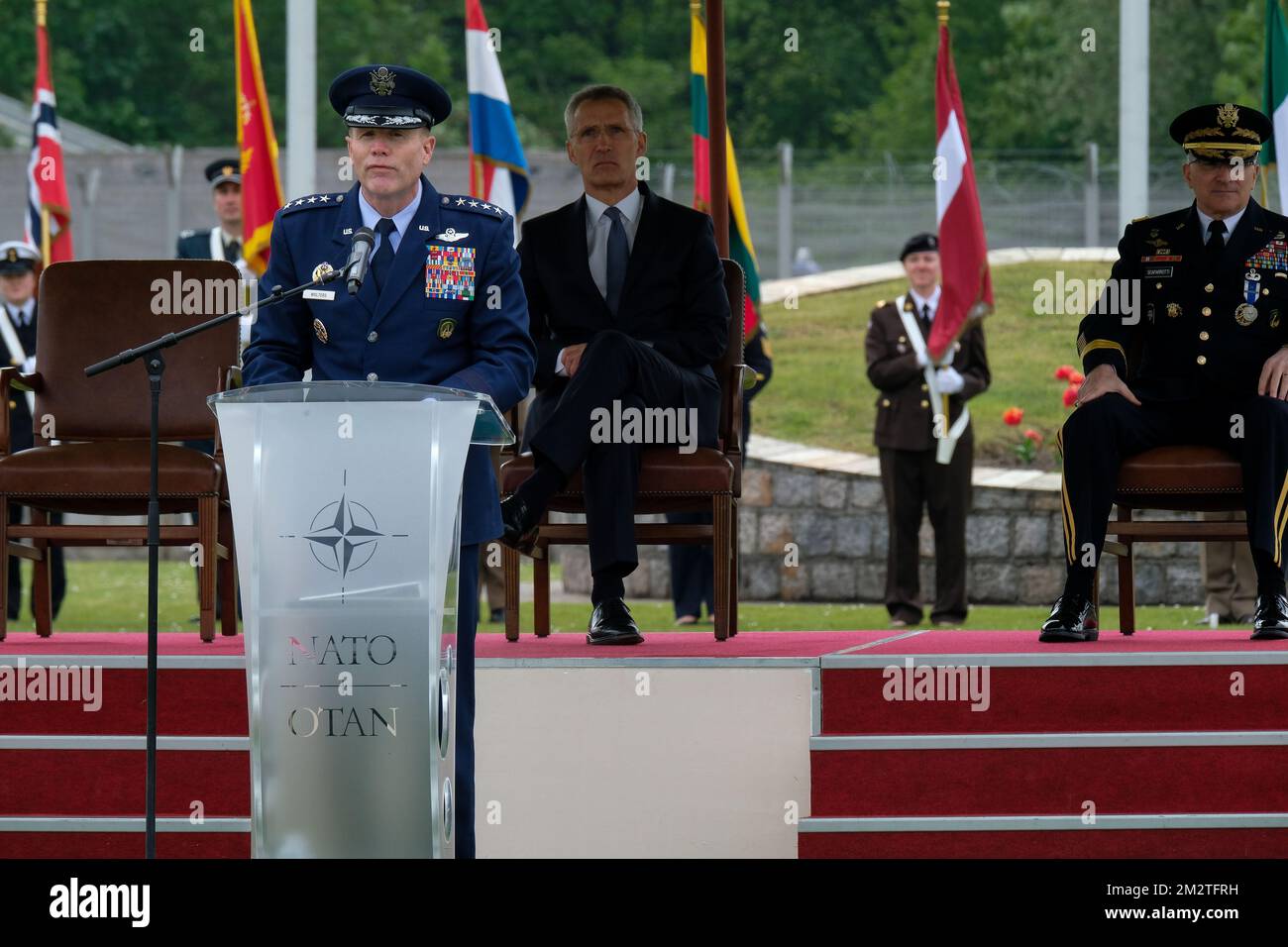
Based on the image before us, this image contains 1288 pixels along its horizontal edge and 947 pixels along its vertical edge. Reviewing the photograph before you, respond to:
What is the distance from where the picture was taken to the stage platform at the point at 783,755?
5277mm

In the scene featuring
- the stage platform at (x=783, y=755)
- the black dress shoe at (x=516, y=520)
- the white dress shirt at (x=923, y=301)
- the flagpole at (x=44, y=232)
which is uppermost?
the flagpole at (x=44, y=232)

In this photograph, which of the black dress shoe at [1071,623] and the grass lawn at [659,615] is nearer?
the black dress shoe at [1071,623]

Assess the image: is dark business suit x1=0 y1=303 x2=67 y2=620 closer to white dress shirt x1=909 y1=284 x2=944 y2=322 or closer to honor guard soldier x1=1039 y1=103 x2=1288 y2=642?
white dress shirt x1=909 y1=284 x2=944 y2=322

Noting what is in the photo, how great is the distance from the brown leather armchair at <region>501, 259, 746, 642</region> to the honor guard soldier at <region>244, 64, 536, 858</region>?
1.39 metres

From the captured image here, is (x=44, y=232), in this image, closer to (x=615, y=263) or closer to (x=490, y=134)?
(x=490, y=134)

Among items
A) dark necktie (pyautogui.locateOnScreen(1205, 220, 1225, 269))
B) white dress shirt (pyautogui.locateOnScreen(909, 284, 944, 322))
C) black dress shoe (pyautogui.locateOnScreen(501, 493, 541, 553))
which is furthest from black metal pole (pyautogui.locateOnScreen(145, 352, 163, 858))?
white dress shirt (pyautogui.locateOnScreen(909, 284, 944, 322))

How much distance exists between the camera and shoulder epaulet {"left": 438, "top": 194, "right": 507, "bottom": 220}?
15.9ft

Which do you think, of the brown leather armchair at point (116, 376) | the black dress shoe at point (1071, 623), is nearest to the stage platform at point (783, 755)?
the black dress shoe at point (1071, 623)

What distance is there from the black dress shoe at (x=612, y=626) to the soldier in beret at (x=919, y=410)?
15.8 feet

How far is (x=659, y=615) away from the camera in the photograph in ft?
36.1

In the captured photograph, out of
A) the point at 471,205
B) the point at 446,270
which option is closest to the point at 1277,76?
the point at 471,205

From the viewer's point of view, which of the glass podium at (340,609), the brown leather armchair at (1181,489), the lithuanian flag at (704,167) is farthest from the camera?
the lithuanian flag at (704,167)

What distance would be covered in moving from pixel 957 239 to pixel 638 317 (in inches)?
168

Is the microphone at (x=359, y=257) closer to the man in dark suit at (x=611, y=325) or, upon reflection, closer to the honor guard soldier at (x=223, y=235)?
the man in dark suit at (x=611, y=325)
